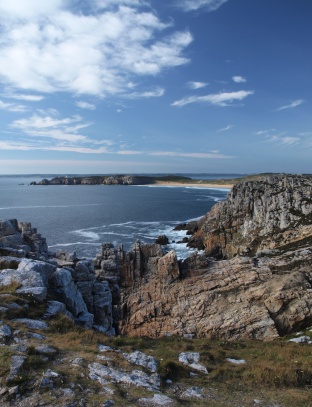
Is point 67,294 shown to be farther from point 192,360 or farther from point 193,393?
point 193,393

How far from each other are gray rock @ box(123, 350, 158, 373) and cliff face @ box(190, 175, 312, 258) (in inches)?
1543

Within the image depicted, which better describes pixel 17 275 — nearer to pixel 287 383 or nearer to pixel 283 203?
pixel 287 383

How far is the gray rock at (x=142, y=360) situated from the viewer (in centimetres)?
1608

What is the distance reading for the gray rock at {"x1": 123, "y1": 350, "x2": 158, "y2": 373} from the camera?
633 inches

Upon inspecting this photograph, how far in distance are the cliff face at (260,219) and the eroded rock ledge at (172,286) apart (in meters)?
0.77

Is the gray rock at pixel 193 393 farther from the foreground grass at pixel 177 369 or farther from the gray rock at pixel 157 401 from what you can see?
the gray rock at pixel 157 401

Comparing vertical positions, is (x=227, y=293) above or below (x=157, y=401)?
below

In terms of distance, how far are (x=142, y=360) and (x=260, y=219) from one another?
180 ft

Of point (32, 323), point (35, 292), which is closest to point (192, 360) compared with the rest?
point (32, 323)

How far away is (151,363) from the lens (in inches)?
647

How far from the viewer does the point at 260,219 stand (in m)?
66.0

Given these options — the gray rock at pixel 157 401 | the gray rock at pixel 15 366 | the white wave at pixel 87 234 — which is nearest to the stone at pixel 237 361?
the gray rock at pixel 157 401

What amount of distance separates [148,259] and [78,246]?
120 ft

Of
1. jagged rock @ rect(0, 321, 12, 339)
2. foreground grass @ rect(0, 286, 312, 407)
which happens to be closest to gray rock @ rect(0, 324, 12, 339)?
jagged rock @ rect(0, 321, 12, 339)
